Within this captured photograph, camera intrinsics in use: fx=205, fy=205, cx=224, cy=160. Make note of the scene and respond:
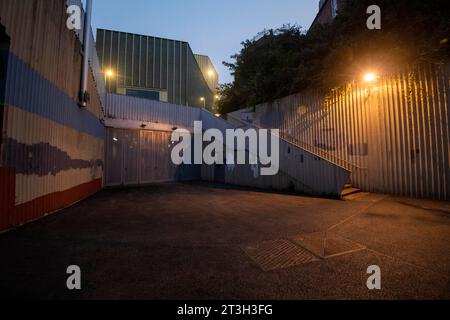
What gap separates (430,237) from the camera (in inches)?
155

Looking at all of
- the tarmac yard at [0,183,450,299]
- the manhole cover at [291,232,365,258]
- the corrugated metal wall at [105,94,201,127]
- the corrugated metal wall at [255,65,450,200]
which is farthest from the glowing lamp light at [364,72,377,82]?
the corrugated metal wall at [105,94,201,127]

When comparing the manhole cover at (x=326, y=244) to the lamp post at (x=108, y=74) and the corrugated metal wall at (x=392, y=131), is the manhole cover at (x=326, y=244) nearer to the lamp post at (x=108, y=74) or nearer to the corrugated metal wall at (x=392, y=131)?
the corrugated metal wall at (x=392, y=131)

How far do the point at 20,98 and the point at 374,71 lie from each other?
39.0 ft

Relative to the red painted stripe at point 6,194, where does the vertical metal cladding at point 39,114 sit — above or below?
above

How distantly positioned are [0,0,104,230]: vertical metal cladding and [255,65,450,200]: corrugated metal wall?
10.9m

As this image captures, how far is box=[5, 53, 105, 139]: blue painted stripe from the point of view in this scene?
4496 mm

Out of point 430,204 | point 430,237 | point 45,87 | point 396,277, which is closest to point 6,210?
point 45,87

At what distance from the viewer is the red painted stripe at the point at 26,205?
4336 millimetres

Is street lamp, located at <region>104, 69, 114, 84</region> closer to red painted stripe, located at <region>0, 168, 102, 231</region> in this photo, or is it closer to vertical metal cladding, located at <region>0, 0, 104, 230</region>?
vertical metal cladding, located at <region>0, 0, 104, 230</region>

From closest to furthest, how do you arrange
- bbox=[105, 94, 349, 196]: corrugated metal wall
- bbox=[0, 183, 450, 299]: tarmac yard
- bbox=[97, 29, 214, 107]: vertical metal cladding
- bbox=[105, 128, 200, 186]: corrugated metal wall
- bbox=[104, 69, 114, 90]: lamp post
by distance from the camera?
bbox=[0, 183, 450, 299]: tarmac yard, bbox=[105, 94, 349, 196]: corrugated metal wall, bbox=[105, 128, 200, 186]: corrugated metal wall, bbox=[104, 69, 114, 90]: lamp post, bbox=[97, 29, 214, 107]: vertical metal cladding

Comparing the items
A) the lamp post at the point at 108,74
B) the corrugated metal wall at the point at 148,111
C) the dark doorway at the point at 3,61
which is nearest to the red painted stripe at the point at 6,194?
the dark doorway at the point at 3,61

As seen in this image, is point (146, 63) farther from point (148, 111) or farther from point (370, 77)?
point (370, 77)

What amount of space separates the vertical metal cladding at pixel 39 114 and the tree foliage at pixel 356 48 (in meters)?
10.5

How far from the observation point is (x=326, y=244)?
376 centimetres
